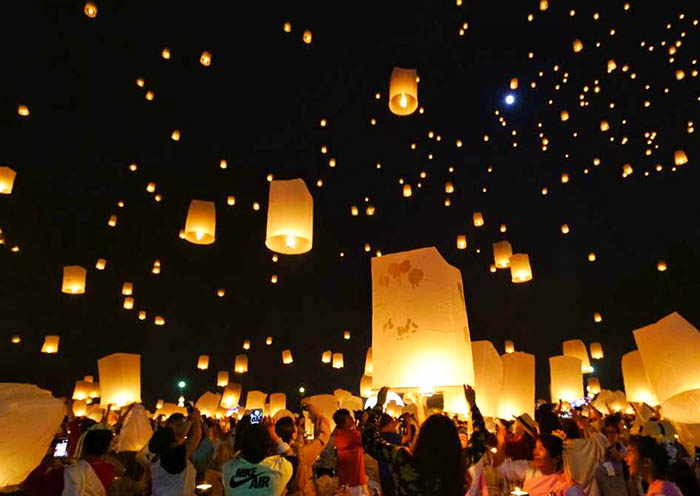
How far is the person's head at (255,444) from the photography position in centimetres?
302

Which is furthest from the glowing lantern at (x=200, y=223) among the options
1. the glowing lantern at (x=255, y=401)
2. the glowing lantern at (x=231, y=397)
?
the glowing lantern at (x=231, y=397)

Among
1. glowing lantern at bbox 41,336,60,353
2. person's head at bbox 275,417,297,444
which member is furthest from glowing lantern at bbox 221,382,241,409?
person's head at bbox 275,417,297,444

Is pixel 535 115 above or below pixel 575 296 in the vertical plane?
above

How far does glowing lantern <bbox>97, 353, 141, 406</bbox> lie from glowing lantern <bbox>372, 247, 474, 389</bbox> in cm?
570

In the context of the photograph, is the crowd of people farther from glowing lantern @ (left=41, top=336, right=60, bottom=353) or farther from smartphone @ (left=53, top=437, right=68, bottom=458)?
glowing lantern @ (left=41, top=336, right=60, bottom=353)

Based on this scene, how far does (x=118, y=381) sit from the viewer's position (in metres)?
7.86

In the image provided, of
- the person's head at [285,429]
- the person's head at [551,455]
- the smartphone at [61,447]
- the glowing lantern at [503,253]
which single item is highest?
the glowing lantern at [503,253]

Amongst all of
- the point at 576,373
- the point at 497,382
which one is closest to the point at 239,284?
the point at 576,373

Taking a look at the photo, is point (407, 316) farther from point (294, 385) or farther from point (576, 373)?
point (294, 385)

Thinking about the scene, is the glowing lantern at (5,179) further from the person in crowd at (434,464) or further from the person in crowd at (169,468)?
the person in crowd at (434,464)

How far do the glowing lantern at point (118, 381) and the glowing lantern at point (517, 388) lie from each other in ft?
17.5

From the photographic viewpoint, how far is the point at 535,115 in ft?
49.6

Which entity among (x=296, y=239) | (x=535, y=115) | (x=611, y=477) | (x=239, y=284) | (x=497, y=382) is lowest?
(x=611, y=477)

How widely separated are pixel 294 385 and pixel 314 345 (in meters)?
2.94
